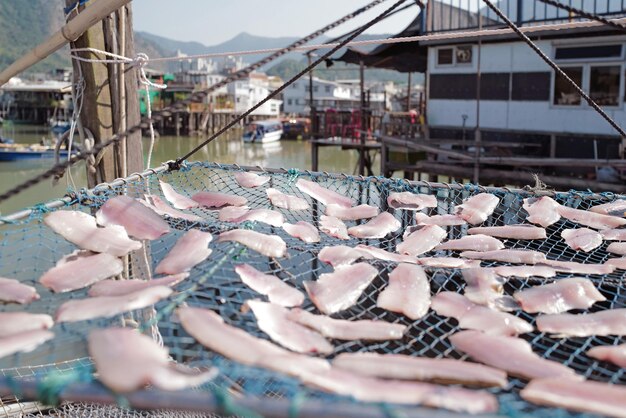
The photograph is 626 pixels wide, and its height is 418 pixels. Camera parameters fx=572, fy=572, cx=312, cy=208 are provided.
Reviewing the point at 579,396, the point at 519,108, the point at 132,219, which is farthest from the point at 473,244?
the point at 519,108

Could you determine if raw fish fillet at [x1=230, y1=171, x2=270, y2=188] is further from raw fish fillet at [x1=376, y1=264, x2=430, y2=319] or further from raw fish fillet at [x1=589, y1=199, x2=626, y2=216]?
raw fish fillet at [x1=589, y1=199, x2=626, y2=216]

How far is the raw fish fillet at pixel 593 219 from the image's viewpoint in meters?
3.47

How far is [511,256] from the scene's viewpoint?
116 inches

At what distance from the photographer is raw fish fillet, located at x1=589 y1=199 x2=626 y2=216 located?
12.0 ft

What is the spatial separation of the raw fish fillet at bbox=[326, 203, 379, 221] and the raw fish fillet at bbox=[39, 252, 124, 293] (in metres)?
1.46

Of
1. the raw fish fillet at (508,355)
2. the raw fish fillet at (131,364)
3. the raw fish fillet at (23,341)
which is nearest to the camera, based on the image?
the raw fish fillet at (131,364)

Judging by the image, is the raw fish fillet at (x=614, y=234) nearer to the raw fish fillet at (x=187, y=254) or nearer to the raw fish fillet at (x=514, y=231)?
the raw fish fillet at (x=514, y=231)

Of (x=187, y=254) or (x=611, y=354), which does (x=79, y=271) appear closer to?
(x=187, y=254)

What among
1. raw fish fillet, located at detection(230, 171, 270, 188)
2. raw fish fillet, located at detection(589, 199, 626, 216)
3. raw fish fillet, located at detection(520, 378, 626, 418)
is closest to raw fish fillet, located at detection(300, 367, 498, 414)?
raw fish fillet, located at detection(520, 378, 626, 418)

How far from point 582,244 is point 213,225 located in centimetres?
207

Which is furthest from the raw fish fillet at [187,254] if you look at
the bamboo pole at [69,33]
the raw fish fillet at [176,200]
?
the bamboo pole at [69,33]

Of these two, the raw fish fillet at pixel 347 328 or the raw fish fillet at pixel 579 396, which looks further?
the raw fish fillet at pixel 347 328

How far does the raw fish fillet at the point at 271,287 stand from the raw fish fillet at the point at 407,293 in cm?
38

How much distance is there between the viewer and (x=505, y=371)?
1813mm
